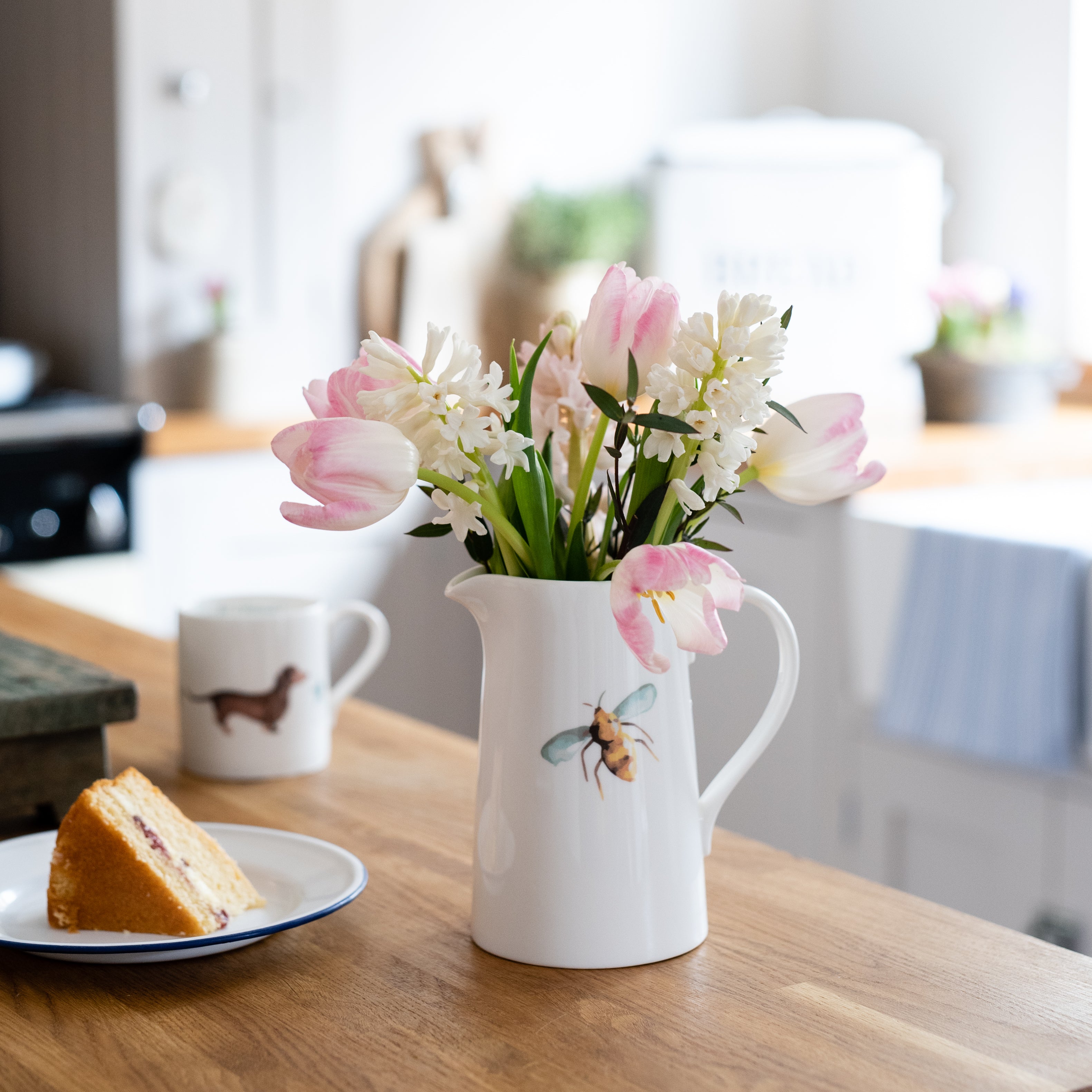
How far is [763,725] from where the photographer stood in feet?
2.36

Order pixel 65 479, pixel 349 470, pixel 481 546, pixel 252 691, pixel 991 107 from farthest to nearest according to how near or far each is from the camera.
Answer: pixel 991 107 → pixel 65 479 → pixel 252 691 → pixel 481 546 → pixel 349 470

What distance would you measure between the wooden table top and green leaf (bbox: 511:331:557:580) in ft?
0.67

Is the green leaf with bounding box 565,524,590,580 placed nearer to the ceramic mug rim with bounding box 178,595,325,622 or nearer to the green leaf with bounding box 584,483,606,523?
the green leaf with bounding box 584,483,606,523

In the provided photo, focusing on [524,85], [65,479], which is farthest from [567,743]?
[524,85]

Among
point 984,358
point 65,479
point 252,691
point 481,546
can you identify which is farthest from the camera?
point 984,358

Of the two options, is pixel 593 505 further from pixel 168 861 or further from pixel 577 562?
pixel 168 861

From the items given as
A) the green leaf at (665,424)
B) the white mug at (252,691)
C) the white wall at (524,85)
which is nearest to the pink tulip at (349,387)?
the green leaf at (665,424)

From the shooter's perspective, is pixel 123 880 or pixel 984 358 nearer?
pixel 123 880

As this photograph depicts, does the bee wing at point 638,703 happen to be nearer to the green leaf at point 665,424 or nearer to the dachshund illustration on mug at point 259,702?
the green leaf at point 665,424

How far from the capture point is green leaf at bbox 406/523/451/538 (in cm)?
64

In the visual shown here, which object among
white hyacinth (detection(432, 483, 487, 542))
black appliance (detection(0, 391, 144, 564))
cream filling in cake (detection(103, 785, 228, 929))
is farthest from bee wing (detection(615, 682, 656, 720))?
black appliance (detection(0, 391, 144, 564))

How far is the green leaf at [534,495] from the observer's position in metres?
0.67

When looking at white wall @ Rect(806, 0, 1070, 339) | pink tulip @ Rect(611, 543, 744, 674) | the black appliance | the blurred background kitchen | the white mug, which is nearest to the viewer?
pink tulip @ Rect(611, 543, 744, 674)

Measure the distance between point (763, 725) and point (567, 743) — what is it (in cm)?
10
